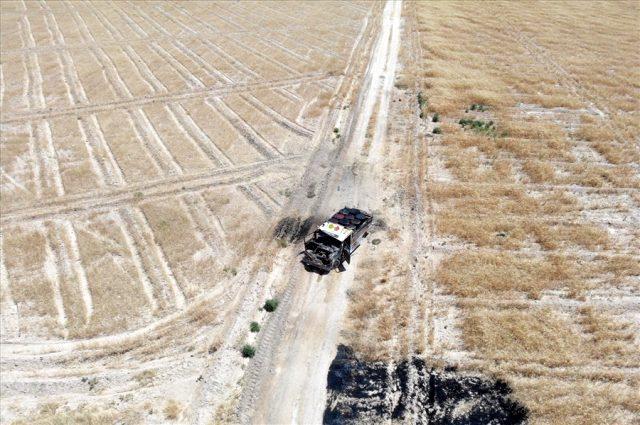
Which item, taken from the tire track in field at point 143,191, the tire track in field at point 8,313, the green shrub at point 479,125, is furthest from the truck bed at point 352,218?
the tire track in field at point 8,313

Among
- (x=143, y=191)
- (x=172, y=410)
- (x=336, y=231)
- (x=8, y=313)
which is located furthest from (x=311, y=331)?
(x=143, y=191)

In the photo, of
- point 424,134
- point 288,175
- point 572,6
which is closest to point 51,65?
point 288,175

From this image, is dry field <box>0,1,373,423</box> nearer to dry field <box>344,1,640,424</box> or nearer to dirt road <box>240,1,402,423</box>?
dirt road <box>240,1,402,423</box>

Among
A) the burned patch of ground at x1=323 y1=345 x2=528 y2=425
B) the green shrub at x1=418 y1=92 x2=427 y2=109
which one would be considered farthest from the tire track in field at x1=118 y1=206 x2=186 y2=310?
the green shrub at x1=418 y1=92 x2=427 y2=109

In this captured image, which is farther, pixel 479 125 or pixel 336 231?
pixel 479 125

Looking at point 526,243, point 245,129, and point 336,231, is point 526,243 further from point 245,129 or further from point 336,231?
point 245,129

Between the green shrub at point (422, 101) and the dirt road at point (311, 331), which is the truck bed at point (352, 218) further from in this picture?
the green shrub at point (422, 101)
